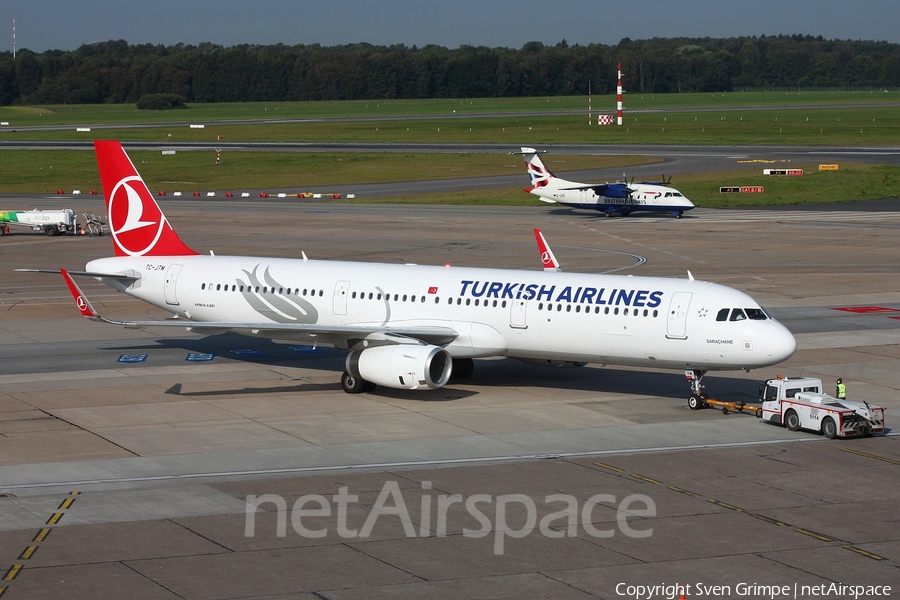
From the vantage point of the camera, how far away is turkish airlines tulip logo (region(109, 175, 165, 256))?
4609 cm

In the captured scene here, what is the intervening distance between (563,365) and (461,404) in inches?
204

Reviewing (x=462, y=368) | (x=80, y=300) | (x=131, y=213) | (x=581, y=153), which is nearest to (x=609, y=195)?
(x=581, y=153)

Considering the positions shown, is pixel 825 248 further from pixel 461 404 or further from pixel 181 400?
pixel 181 400

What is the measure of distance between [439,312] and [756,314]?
35.6 feet

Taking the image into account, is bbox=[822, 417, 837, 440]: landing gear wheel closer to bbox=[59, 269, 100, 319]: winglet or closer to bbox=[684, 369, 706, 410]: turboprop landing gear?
bbox=[684, 369, 706, 410]: turboprop landing gear

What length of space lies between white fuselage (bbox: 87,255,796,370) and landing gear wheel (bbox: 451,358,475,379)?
2.47 metres

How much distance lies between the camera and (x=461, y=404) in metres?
37.9

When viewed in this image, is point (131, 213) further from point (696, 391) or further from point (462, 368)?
point (696, 391)

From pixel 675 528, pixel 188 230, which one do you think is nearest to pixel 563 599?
pixel 675 528

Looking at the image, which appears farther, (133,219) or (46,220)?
(46,220)

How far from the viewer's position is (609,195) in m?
97.2

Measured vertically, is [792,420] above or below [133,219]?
below
